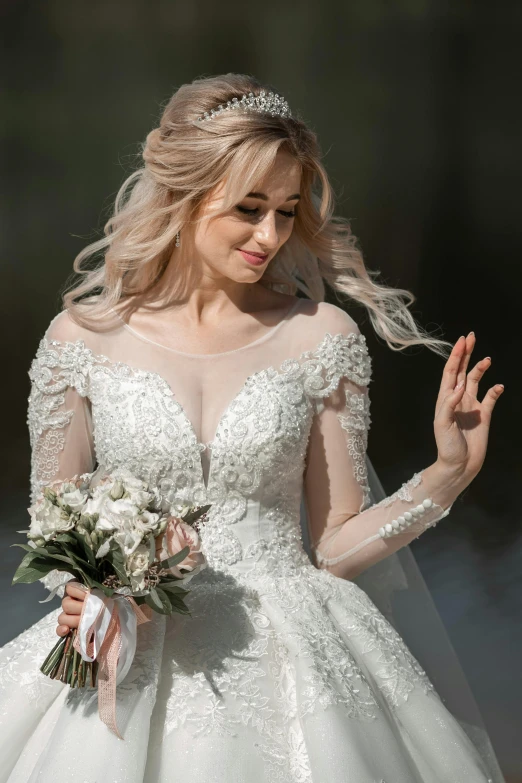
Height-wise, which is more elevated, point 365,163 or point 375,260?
point 365,163

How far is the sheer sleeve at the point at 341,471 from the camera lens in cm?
282

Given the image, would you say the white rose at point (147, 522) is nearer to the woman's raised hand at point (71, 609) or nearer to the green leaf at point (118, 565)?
the green leaf at point (118, 565)

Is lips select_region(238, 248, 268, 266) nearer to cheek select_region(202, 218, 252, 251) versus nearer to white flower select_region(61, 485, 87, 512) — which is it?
cheek select_region(202, 218, 252, 251)

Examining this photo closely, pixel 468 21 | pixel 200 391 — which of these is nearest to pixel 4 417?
pixel 468 21

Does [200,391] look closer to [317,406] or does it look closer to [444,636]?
[317,406]

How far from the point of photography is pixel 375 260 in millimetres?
6789

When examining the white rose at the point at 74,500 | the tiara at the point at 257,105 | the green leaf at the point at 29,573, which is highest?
the tiara at the point at 257,105

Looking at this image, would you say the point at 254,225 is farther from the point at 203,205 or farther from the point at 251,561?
the point at 251,561

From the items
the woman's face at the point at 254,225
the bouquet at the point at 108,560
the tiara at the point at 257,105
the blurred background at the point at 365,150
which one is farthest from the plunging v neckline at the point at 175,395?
the blurred background at the point at 365,150

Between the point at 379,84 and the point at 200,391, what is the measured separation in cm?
418

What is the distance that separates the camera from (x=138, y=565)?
84.7 inches

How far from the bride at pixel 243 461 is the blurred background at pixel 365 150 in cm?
307

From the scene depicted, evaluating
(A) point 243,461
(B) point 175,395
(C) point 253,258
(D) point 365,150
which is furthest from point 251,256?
(D) point 365,150

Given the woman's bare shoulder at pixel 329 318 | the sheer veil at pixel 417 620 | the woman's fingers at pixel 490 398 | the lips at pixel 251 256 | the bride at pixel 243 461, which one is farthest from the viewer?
the sheer veil at pixel 417 620
